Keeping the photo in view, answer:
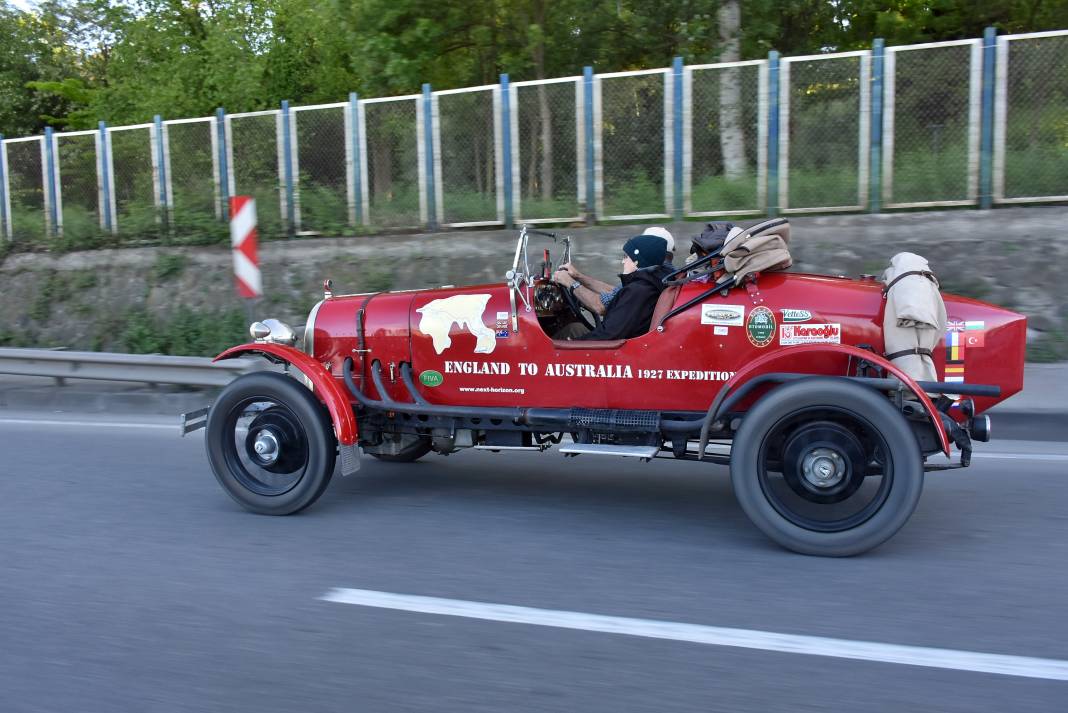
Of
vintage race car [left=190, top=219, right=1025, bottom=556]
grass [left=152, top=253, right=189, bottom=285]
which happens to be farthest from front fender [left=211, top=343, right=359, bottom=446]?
grass [left=152, top=253, right=189, bottom=285]

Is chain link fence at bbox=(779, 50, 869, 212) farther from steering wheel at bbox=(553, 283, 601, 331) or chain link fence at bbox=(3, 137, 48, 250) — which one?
chain link fence at bbox=(3, 137, 48, 250)

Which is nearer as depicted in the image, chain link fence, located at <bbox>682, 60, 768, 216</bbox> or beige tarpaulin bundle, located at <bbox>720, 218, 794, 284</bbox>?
beige tarpaulin bundle, located at <bbox>720, 218, 794, 284</bbox>

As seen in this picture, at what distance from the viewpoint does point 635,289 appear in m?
5.14

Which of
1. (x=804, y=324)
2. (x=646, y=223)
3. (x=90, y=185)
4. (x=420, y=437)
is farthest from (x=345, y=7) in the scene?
(x=804, y=324)

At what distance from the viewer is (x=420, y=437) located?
5977mm

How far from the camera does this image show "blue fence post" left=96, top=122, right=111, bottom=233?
14883 mm

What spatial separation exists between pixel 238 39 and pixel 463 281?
1261cm

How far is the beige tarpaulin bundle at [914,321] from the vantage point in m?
4.47

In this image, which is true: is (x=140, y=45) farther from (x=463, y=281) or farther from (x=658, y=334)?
(x=658, y=334)

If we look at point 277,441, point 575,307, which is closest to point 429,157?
point 575,307

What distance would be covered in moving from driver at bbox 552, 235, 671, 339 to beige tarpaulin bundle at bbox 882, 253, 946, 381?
1.19 metres

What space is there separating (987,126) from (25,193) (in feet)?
46.4

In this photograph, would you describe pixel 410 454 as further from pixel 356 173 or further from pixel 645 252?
pixel 356 173

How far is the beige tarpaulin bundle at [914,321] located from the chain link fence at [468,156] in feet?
28.1
